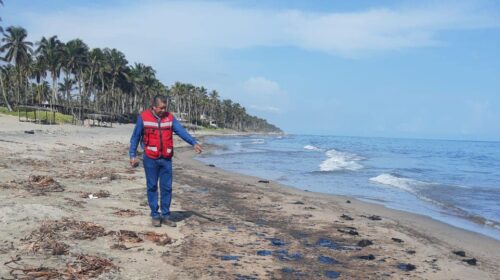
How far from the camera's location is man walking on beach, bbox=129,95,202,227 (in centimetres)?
714

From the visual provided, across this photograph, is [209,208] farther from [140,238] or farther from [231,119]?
[231,119]

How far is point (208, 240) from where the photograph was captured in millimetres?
6699

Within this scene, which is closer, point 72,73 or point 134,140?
point 134,140

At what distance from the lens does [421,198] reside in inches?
643

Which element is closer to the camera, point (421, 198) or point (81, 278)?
point (81, 278)

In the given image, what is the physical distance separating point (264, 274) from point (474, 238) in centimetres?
634

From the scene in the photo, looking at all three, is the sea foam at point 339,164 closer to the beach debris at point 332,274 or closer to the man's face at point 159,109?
the man's face at point 159,109

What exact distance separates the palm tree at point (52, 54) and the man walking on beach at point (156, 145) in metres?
72.8

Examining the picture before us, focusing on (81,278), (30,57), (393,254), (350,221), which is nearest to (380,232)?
(350,221)

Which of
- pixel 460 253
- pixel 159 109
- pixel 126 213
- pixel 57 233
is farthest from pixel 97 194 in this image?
pixel 460 253

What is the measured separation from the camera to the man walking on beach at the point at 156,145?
23.4ft

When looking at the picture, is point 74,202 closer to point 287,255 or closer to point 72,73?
point 287,255

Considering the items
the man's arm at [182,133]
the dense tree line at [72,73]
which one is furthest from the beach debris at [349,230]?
the dense tree line at [72,73]

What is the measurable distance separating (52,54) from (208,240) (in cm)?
7536
